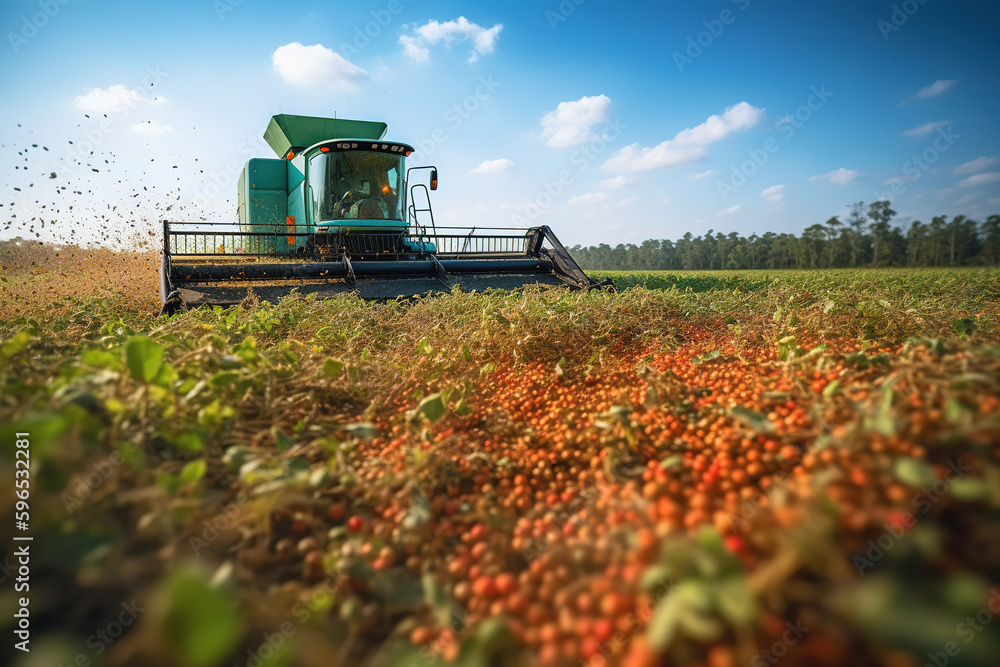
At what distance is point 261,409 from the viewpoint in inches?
85.7

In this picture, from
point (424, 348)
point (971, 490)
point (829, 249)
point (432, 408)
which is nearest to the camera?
point (971, 490)

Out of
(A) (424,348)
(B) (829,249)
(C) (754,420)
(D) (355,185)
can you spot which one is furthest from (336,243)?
(B) (829,249)

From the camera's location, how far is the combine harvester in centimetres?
719

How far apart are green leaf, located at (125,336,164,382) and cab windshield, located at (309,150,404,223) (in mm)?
8362

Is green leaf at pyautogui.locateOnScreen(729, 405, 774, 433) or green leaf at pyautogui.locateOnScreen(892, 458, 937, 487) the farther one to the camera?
green leaf at pyautogui.locateOnScreen(729, 405, 774, 433)

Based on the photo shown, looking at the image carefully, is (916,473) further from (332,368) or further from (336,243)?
(336,243)

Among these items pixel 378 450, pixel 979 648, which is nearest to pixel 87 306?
pixel 378 450

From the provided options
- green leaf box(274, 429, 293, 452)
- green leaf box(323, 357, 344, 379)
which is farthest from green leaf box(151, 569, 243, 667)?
green leaf box(323, 357, 344, 379)

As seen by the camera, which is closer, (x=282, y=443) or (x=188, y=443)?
(x=188, y=443)

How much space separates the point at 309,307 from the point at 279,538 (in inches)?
135

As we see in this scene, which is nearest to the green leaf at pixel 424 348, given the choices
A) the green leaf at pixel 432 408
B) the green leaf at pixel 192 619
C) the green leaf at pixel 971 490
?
the green leaf at pixel 432 408

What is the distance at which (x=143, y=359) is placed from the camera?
1630 millimetres

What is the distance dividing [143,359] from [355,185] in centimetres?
869

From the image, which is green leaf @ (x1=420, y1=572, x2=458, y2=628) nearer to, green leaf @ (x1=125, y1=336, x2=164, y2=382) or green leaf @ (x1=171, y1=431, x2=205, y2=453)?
green leaf @ (x1=171, y1=431, x2=205, y2=453)
